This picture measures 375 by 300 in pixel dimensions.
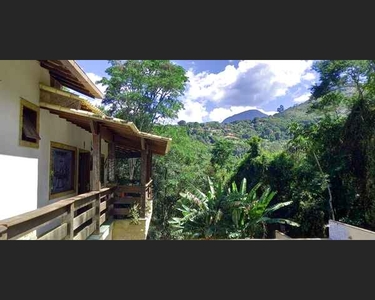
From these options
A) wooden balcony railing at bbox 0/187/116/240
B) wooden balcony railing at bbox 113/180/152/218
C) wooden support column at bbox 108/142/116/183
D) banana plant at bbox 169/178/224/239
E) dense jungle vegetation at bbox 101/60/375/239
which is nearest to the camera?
wooden balcony railing at bbox 0/187/116/240

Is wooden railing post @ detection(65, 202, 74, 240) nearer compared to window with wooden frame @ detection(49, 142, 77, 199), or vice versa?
wooden railing post @ detection(65, 202, 74, 240)

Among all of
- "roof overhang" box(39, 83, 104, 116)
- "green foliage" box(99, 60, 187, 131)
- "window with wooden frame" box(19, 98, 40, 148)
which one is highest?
"green foliage" box(99, 60, 187, 131)

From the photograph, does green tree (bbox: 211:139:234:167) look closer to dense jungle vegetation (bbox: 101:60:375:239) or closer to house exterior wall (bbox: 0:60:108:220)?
dense jungle vegetation (bbox: 101:60:375:239)

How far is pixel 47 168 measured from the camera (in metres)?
5.90

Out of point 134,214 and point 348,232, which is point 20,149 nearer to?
point 134,214

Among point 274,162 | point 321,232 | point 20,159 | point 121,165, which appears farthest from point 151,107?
point 20,159

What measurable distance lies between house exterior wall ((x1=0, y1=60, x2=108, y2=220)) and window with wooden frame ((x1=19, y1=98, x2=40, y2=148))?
0.10 meters

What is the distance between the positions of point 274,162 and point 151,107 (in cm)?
754

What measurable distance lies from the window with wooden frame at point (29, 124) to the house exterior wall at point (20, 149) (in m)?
0.10

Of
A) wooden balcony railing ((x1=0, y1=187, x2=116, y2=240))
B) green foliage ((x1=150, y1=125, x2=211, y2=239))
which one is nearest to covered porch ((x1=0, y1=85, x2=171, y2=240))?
wooden balcony railing ((x1=0, y1=187, x2=116, y2=240))

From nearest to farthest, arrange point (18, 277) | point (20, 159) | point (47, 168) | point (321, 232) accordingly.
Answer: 1. point (18, 277)
2. point (20, 159)
3. point (47, 168)
4. point (321, 232)

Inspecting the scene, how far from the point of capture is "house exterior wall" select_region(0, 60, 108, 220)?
4.18m
